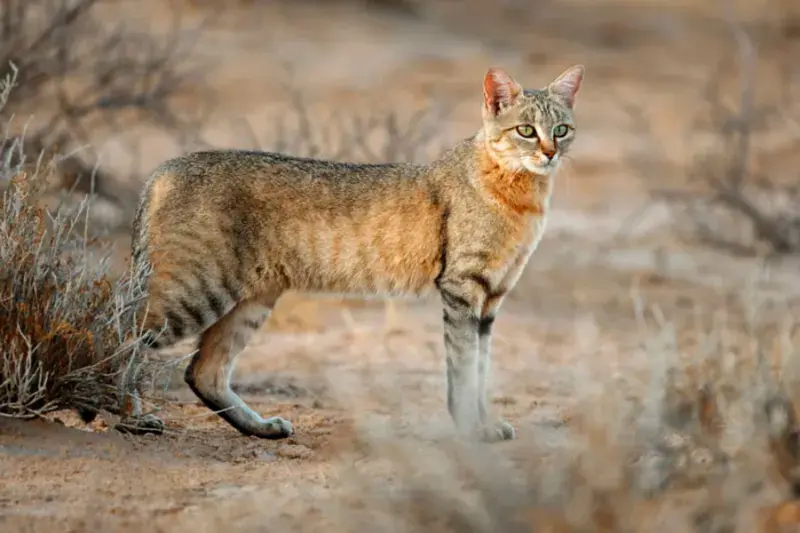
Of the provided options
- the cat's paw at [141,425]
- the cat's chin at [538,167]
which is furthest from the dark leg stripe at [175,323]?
the cat's chin at [538,167]

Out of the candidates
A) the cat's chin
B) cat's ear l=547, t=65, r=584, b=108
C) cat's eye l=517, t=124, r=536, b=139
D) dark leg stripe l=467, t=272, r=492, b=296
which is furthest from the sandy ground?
cat's ear l=547, t=65, r=584, b=108

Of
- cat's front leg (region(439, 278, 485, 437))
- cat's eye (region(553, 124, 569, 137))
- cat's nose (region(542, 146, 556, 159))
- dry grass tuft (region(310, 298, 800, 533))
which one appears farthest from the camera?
cat's eye (region(553, 124, 569, 137))

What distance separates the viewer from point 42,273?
560 cm

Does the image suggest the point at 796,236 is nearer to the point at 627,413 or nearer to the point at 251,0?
the point at 627,413

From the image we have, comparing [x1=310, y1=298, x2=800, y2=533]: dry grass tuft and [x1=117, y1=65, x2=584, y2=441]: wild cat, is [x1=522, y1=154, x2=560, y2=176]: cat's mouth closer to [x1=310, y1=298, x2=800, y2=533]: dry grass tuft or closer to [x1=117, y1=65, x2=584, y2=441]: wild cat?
[x1=117, y1=65, x2=584, y2=441]: wild cat

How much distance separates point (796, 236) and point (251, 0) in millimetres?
11526

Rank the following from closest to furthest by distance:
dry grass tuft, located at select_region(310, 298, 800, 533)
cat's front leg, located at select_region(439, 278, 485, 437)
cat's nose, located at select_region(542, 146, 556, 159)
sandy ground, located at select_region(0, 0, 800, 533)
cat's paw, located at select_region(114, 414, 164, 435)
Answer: dry grass tuft, located at select_region(310, 298, 800, 533)
sandy ground, located at select_region(0, 0, 800, 533)
cat's paw, located at select_region(114, 414, 164, 435)
cat's front leg, located at select_region(439, 278, 485, 437)
cat's nose, located at select_region(542, 146, 556, 159)

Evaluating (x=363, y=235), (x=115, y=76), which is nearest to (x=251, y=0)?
(x=115, y=76)

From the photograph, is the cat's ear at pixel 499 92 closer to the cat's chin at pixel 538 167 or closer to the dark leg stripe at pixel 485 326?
the cat's chin at pixel 538 167

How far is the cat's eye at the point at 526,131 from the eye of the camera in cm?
629

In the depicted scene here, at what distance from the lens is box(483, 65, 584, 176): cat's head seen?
6250 millimetres

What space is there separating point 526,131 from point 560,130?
180mm

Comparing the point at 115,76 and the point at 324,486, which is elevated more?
the point at 115,76

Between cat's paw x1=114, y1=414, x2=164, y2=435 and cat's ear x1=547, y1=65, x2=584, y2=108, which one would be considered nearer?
cat's paw x1=114, y1=414, x2=164, y2=435
